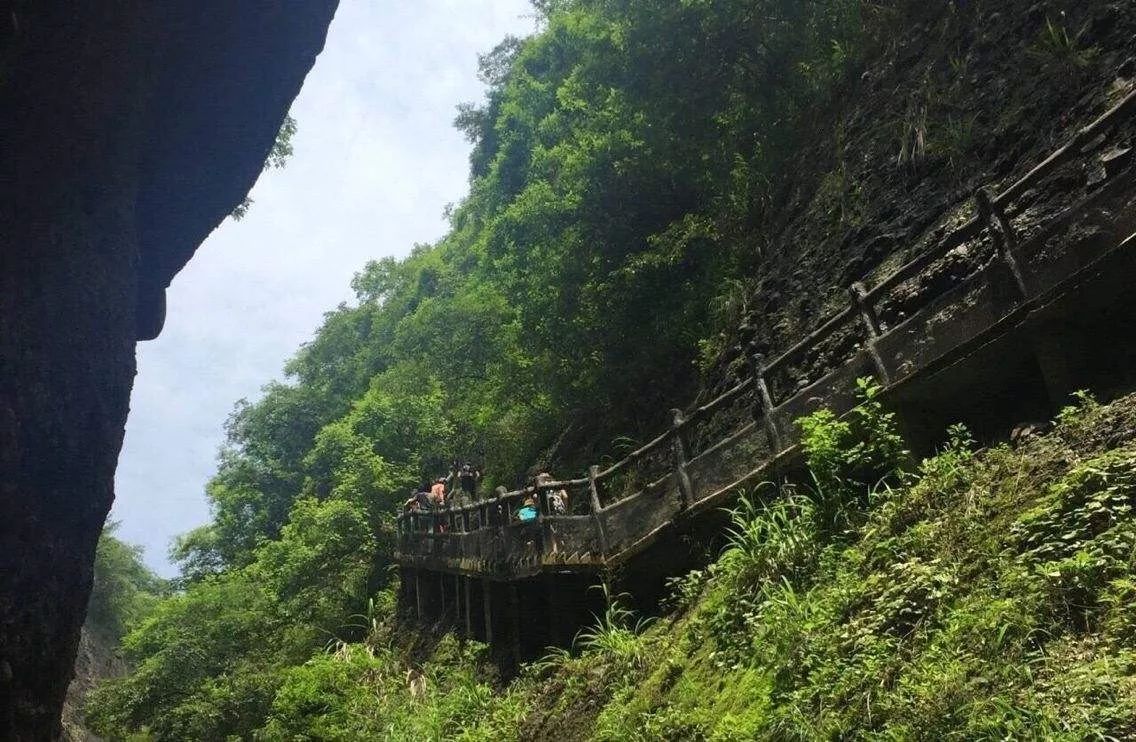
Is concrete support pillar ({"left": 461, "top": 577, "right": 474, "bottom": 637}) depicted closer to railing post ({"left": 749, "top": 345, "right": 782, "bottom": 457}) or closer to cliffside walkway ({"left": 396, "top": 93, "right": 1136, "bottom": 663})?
cliffside walkway ({"left": 396, "top": 93, "right": 1136, "bottom": 663})

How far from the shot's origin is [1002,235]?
280 inches

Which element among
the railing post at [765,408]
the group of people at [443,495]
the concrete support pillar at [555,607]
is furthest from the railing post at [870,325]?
the group of people at [443,495]

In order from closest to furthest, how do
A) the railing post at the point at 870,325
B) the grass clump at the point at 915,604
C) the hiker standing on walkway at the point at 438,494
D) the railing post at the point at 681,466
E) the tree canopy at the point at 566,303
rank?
the grass clump at the point at 915,604
the railing post at the point at 870,325
the railing post at the point at 681,466
the tree canopy at the point at 566,303
the hiker standing on walkway at the point at 438,494

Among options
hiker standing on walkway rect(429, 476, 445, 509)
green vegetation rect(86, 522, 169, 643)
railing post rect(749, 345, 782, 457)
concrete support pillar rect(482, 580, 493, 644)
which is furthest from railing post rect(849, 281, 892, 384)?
green vegetation rect(86, 522, 169, 643)

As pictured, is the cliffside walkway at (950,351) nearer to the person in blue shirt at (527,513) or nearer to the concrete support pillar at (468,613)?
the person in blue shirt at (527,513)

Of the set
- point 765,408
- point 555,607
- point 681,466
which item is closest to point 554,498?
point 555,607

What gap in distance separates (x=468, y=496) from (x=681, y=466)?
42.2 feet

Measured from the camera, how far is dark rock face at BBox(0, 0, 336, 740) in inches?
305

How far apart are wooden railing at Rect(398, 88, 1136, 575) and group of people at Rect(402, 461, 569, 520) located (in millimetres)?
118

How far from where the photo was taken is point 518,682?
12.5 m

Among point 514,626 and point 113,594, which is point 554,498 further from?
point 113,594

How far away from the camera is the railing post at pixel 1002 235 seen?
6824 millimetres

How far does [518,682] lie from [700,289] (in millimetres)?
8688

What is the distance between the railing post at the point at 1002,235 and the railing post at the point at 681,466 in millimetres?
4563
